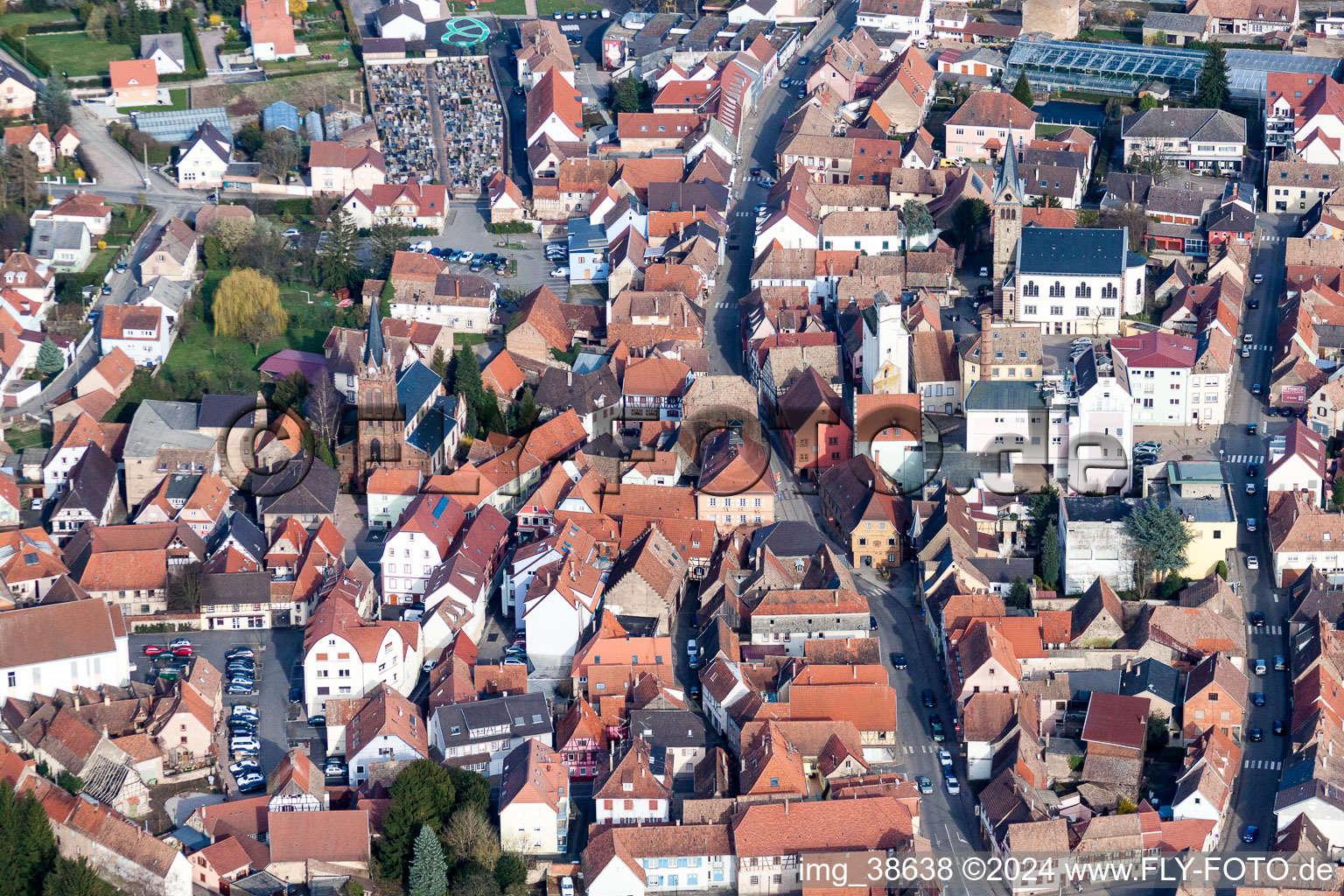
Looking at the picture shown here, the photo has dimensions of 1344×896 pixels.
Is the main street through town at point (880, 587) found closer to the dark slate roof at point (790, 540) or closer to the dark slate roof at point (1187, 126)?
the dark slate roof at point (790, 540)

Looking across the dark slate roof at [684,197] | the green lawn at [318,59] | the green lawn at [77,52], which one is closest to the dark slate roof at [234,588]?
the dark slate roof at [684,197]

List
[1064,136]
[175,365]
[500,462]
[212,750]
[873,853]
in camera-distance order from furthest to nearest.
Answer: [1064,136]
[175,365]
[500,462]
[212,750]
[873,853]

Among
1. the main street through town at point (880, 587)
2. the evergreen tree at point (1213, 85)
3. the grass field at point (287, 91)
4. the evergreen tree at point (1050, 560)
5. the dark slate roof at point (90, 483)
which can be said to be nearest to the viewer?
the main street through town at point (880, 587)

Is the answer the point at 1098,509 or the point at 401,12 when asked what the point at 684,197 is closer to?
the point at 401,12

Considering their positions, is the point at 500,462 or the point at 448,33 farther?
the point at 448,33

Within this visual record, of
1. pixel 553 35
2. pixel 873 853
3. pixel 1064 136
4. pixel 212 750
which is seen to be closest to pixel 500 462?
pixel 212 750

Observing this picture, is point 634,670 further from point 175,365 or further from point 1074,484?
point 175,365
